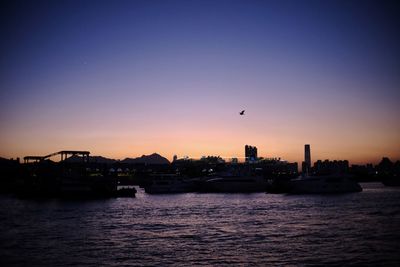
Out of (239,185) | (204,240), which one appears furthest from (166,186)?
(204,240)

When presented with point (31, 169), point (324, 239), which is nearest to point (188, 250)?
point (324, 239)

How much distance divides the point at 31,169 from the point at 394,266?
110 metres

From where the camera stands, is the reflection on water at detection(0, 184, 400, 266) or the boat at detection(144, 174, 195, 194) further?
the boat at detection(144, 174, 195, 194)

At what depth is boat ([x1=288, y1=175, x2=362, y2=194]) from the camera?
298ft

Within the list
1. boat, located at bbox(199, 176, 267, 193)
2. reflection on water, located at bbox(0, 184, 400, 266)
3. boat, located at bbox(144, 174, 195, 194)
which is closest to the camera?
reflection on water, located at bbox(0, 184, 400, 266)

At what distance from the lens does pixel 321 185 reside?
9100 centimetres

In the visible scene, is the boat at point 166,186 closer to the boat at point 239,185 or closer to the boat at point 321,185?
the boat at point 239,185

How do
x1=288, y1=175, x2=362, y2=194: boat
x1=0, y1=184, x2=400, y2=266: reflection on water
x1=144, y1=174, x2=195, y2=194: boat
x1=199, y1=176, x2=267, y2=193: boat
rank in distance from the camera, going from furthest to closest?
x1=199, y1=176, x2=267, y2=193: boat → x1=144, y1=174, x2=195, y2=194: boat → x1=288, y1=175, x2=362, y2=194: boat → x1=0, y1=184, x2=400, y2=266: reflection on water

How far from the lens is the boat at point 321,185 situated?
9069 cm

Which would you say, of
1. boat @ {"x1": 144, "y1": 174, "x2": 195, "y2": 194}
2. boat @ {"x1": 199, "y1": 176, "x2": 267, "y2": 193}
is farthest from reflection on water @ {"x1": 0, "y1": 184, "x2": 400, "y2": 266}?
boat @ {"x1": 199, "y1": 176, "x2": 267, "y2": 193}

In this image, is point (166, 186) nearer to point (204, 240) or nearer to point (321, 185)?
point (321, 185)

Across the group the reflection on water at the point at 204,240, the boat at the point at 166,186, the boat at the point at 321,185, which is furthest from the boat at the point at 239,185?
the reflection on water at the point at 204,240

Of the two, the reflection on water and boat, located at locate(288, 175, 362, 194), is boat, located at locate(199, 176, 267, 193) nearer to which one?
boat, located at locate(288, 175, 362, 194)

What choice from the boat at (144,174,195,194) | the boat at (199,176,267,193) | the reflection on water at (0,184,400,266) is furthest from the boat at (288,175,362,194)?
the reflection on water at (0,184,400,266)
